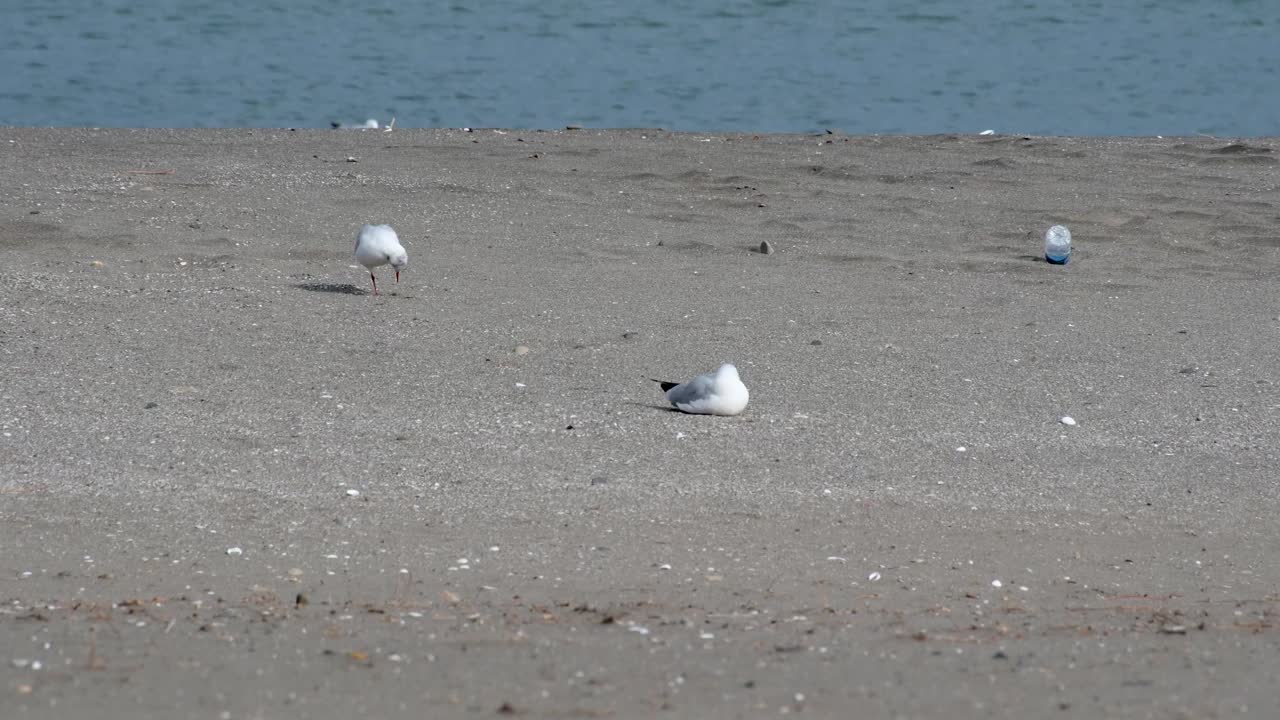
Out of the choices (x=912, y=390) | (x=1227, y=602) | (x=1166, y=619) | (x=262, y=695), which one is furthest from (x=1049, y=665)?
(x=912, y=390)

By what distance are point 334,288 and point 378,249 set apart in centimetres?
49

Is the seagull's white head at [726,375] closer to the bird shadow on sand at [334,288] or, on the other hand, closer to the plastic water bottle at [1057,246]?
the bird shadow on sand at [334,288]

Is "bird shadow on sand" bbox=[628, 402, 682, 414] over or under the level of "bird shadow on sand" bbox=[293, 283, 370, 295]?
over

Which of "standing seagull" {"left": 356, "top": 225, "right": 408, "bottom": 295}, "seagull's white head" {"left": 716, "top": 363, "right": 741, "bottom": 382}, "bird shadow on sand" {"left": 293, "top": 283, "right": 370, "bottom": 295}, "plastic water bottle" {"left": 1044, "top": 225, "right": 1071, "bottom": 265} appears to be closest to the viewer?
"seagull's white head" {"left": 716, "top": 363, "right": 741, "bottom": 382}

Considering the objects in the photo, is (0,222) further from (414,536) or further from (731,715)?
(731,715)

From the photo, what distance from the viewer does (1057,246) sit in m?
9.20

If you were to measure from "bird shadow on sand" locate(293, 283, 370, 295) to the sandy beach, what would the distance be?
3cm

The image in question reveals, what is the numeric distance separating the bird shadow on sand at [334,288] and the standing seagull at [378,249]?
201mm

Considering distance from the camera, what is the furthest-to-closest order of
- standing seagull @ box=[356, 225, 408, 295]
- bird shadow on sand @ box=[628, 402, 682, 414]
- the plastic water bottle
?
the plastic water bottle, standing seagull @ box=[356, 225, 408, 295], bird shadow on sand @ box=[628, 402, 682, 414]

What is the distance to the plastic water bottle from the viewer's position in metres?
9.21

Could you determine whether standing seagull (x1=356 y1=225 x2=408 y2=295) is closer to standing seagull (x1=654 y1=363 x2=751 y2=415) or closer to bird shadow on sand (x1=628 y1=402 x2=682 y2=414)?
bird shadow on sand (x1=628 y1=402 x2=682 y2=414)

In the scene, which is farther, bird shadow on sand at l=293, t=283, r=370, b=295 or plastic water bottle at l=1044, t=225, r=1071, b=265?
plastic water bottle at l=1044, t=225, r=1071, b=265

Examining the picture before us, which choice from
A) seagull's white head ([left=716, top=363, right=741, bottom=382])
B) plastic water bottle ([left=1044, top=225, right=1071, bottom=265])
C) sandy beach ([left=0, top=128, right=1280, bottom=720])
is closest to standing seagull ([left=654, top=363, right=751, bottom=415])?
seagull's white head ([left=716, top=363, right=741, bottom=382])

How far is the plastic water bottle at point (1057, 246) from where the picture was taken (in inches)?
363
